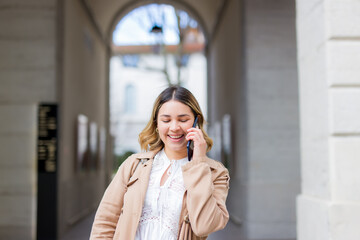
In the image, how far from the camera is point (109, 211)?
2156 millimetres

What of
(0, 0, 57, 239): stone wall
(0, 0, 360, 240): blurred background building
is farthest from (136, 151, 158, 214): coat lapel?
(0, 0, 57, 239): stone wall

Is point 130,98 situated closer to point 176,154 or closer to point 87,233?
point 87,233

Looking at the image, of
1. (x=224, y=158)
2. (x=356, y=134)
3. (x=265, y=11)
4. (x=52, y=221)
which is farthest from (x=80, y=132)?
(x=356, y=134)

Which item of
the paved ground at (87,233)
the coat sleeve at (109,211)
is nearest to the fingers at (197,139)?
the coat sleeve at (109,211)

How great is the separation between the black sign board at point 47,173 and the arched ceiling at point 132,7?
4.63 m

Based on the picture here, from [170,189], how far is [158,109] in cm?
39

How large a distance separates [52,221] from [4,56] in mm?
3187

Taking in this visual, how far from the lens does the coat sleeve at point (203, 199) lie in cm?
193

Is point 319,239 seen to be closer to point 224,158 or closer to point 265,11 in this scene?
point 265,11

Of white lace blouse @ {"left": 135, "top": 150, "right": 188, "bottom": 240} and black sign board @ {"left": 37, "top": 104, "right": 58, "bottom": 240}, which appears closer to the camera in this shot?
white lace blouse @ {"left": 135, "top": 150, "right": 188, "bottom": 240}

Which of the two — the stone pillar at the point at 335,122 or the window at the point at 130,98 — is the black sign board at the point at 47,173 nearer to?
the stone pillar at the point at 335,122

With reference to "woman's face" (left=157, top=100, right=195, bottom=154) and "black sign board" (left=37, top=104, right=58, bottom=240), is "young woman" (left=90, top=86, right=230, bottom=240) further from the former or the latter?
"black sign board" (left=37, top=104, right=58, bottom=240)

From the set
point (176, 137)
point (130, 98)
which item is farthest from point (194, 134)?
point (130, 98)

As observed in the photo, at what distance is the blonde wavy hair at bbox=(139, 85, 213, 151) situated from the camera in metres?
2.14
